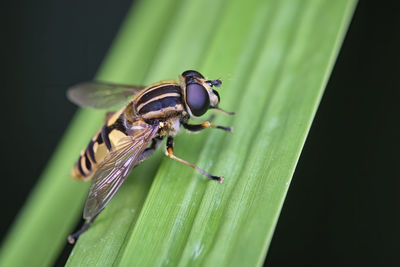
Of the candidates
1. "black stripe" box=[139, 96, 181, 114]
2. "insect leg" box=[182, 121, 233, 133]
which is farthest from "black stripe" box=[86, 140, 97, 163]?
"insect leg" box=[182, 121, 233, 133]

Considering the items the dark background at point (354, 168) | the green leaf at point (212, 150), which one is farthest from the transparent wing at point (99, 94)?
the dark background at point (354, 168)

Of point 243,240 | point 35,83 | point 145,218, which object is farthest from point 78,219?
point 35,83

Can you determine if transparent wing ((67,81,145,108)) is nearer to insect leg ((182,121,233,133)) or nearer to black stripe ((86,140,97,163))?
black stripe ((86,140,97,163))

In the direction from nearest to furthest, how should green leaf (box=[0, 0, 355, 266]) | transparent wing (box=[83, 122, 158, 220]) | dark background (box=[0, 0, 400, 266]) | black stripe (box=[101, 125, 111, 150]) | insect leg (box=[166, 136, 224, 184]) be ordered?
1. green leaf (box=[0, 0, 355, 266])
2. insect leg (box=[166, 136, 224, 184])
3. transparent wing (box=[83, 122, 158, 220])
4. black stripe (box=[101, 125, 111, 150])
5. dark background (box=[0, 0, 400, 266])

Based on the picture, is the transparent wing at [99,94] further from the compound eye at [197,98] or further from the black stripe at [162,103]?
the compound eye at [197,98]

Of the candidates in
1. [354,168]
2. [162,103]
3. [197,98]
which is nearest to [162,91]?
[162,103]

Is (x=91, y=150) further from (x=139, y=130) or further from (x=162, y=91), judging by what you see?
(x=162, y=91)

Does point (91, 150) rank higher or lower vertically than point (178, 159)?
lower
